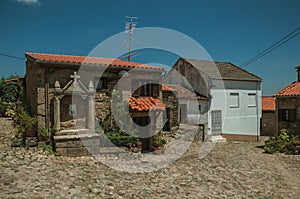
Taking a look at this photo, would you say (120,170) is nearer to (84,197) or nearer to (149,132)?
(84,197)

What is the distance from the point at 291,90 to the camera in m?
20.3

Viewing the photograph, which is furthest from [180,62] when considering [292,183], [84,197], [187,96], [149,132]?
[84,197]

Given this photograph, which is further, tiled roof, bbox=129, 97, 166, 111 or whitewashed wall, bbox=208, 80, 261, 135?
whitewashed wall, bbox=208, 80, 261, 135

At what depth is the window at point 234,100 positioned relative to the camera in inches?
784

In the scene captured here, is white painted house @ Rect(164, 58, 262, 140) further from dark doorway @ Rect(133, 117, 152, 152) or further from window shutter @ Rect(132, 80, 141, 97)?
window shutter @ Rect(132, 80, 141, 97)

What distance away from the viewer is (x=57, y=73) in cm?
1142

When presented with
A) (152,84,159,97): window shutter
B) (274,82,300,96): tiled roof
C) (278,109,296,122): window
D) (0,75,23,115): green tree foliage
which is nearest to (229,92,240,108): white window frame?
(274,82,300,96): tiled roof

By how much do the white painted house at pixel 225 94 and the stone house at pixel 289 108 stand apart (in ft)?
5.81

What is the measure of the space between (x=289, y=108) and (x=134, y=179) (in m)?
17.1

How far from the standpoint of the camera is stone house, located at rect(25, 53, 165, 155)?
10969 mm

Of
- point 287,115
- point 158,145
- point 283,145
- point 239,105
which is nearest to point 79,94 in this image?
point 158,145

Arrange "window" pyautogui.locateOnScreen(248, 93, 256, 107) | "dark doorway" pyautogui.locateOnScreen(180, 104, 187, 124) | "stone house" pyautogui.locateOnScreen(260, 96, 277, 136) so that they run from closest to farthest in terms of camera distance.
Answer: "dark doorway" pyautogui.locateOnScreen(180, 104, 187, 124) → "window" pyautogui.locateOnScreen(248, 93, 256, 107) → "stone house" pyautogui.locateOnScreen(260, 96, 277, 136)

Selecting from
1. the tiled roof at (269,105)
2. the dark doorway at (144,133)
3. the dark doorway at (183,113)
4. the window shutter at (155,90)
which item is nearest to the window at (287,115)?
the tiled roof at (269,105)

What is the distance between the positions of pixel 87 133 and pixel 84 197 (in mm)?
5058
